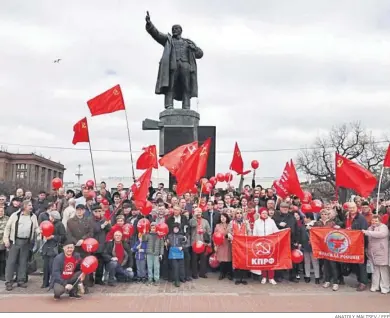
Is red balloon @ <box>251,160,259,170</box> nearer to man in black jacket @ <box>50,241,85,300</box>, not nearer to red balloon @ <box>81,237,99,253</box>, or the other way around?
red balloon @ <box>81,237,99,253</box>

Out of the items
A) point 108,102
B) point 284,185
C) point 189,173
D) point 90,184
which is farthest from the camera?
point 108,102

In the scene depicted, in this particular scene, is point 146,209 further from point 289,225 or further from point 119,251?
point 289,225

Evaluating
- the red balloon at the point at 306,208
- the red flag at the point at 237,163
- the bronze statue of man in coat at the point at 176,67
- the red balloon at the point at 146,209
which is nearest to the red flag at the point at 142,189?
the red balloon at the point at 146,209

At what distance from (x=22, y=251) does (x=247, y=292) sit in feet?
15.1

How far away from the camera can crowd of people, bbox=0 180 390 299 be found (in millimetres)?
8555

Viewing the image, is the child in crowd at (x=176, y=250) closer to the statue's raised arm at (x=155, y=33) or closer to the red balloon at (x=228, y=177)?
the red balloon at (x=228, y=177)

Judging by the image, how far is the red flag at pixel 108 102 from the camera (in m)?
12.3

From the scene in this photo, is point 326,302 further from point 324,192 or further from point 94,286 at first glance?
point 324,192

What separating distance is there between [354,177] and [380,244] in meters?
1.77

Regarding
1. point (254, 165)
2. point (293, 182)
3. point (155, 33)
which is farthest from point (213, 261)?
point (155, 33)

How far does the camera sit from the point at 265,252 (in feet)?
29.5

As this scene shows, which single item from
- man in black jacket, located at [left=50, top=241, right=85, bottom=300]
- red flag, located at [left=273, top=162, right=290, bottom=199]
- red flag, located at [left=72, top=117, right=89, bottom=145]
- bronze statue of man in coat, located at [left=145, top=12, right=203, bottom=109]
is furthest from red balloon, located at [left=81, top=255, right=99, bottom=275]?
bronze statue of man in coat, located at [left=145, top=12, right=203, bottom=109]

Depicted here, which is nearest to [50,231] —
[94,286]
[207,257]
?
[94,286]

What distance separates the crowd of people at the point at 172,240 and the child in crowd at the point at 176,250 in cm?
2
